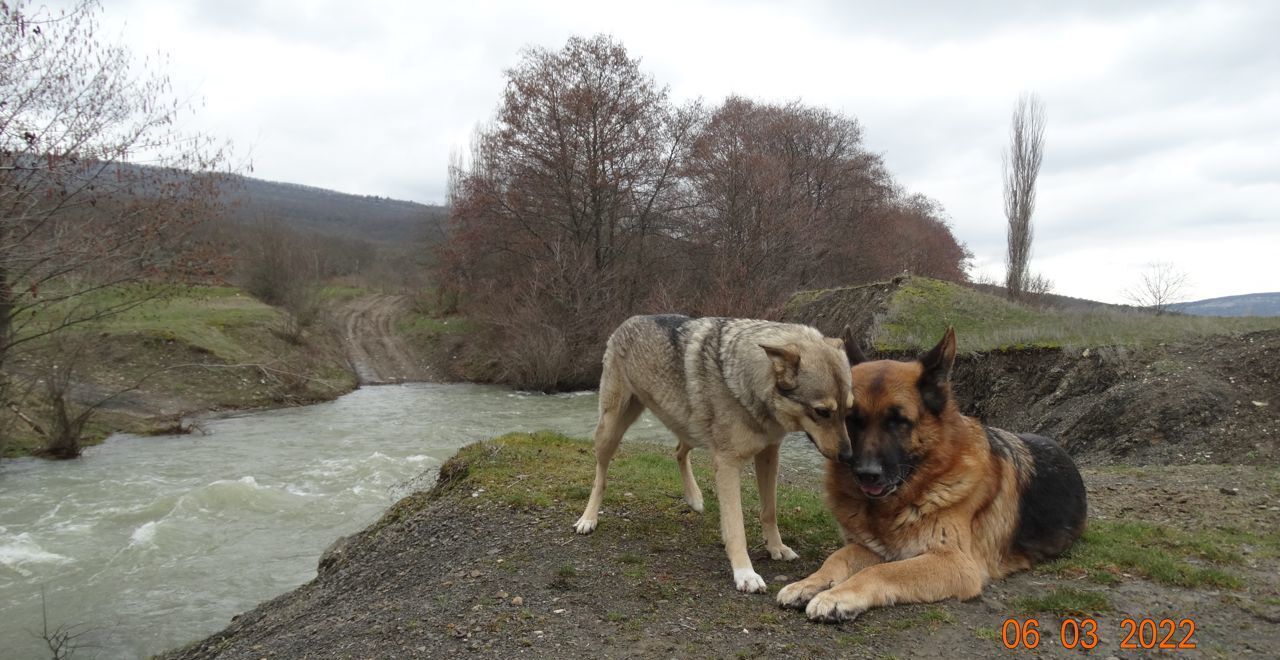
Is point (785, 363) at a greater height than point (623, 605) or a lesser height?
greater

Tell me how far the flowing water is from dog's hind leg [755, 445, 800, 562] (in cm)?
429

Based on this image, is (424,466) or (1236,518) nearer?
(1236,518)

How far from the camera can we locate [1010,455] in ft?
16.8

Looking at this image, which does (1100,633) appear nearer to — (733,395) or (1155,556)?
(1155,556)

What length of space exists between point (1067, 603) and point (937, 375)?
5.26 feet

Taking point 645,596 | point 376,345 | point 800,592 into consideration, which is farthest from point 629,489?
point 376,345

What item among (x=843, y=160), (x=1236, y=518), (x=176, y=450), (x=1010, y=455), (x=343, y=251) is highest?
(x=843, y=160)

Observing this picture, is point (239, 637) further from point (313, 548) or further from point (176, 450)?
point (176, 450)

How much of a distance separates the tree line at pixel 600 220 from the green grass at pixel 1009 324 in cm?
1029

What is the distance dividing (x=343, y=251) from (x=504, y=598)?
257 feet

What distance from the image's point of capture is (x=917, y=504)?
4.59 m

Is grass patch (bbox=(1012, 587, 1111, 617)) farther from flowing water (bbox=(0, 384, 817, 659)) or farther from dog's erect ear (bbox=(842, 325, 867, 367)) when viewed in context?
flowing water (bbox=(0, 384, 817, 659))

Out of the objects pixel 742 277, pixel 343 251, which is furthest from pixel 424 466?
pixel 343 251

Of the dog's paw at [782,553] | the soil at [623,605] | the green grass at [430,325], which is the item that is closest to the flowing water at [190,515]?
the soil at [623,605]
